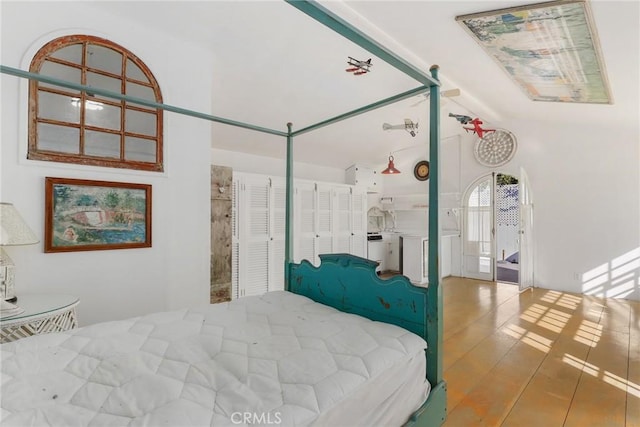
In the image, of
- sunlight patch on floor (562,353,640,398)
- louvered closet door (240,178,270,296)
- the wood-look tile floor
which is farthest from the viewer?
louvered closet door (240,178,270,296)

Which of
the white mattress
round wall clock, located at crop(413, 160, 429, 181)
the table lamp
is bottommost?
the white mattress

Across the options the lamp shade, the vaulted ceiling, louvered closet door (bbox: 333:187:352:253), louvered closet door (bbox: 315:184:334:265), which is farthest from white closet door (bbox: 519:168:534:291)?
the lamp shade

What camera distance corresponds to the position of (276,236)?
4027 mm

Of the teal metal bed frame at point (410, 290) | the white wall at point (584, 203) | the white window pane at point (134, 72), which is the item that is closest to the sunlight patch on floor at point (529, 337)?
the teal metal bed frame at point (410, 290)

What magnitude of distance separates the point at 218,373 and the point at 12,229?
1.45 meters

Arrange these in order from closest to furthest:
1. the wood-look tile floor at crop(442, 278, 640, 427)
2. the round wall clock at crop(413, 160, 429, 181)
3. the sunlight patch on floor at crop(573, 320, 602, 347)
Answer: the wood-look tile floor at crop(442, 278, 640, 427) < the sunlight patch on floor at crop(573, 320, 602, 347) < the round wall clock at crop(413, 160, 429, 181)

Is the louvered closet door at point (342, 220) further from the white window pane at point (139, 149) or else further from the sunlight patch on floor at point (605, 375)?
the sunlight patch on floor at point (605, 375)

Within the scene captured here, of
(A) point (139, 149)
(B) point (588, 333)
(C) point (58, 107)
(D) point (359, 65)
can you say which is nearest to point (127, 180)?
(A) point (139, 149)

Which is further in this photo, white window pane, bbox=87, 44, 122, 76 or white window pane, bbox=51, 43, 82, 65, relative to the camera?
white window pane, bbox=87, 44, 122, 76

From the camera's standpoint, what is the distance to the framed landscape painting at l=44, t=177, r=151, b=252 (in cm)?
197

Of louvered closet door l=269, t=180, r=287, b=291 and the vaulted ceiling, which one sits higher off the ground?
the vaulted ceiling

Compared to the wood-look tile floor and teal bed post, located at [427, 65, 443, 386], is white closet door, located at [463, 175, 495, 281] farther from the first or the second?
teal bed post, located at [427, 65, 443, 386]

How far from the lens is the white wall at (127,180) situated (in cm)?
185

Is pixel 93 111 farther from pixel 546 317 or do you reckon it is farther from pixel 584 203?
pixel 584 203
